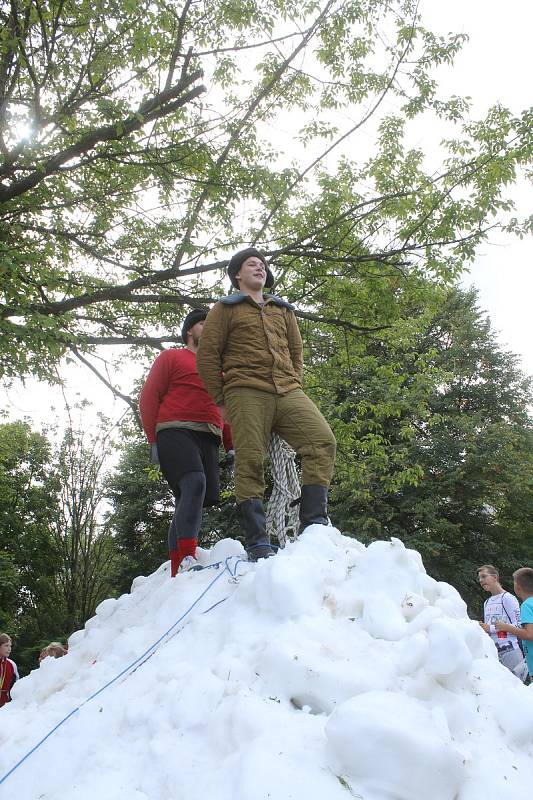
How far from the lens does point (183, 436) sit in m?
3.67

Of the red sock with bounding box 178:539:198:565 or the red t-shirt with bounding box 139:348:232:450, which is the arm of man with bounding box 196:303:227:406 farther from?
the red sock with bounding box 178:539:198:565

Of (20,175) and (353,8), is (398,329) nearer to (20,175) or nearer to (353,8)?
(353,8)

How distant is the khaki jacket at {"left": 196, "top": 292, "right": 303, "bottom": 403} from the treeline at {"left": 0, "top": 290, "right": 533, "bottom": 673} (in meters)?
11.7

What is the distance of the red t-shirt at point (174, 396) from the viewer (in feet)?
12.3

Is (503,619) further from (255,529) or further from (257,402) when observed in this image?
(257,402)

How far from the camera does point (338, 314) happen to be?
7254 mm

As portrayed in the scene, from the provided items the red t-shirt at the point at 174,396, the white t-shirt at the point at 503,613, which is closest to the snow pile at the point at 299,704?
the red t-shirt at the point at 174,396

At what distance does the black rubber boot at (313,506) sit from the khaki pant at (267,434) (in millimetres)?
40

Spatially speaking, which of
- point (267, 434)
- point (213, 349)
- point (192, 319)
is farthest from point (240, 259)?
point (267, 434)

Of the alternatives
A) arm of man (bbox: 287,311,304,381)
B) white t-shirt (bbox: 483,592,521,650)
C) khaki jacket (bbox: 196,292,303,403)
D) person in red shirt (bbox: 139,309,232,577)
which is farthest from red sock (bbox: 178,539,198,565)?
white t-shirt (bbox: 483,592,521,650)

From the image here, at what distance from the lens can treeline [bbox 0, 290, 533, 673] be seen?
1619cm

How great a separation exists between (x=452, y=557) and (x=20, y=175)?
583 inches

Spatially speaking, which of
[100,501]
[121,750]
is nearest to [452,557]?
[100,501]

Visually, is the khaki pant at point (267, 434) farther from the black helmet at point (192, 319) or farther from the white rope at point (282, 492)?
the black helmet at point (192, 319)
